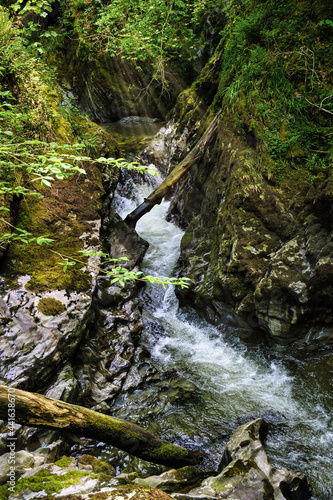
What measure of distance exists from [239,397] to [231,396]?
12cm

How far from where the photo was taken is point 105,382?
483 centimetres

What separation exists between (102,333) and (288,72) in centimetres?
571

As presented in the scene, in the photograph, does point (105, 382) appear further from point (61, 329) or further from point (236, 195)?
point (236, 195)

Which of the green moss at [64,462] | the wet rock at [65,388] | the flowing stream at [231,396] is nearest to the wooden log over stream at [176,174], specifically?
the flowing stream at [231,396]

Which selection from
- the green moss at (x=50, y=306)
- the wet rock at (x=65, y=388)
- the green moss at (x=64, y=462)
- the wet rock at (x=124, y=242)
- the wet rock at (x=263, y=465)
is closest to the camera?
the green moss at (x=64, y=462)

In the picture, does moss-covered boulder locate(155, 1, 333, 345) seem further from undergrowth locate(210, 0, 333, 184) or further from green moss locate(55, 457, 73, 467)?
green moss locate(55, 457, 73, 467)

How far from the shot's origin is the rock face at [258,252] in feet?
15.4

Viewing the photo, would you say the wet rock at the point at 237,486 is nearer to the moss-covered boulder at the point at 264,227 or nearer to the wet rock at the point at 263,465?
the wet rock at the point at 263,465

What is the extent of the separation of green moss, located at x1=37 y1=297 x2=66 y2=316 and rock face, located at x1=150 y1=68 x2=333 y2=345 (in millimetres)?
2803

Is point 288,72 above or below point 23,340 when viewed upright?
above

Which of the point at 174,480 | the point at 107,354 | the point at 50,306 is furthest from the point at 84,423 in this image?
the point at 107,354

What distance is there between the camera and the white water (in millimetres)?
3752

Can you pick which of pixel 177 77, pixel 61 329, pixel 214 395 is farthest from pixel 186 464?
pixel 177 77

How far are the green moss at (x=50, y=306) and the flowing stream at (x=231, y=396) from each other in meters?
1.73
